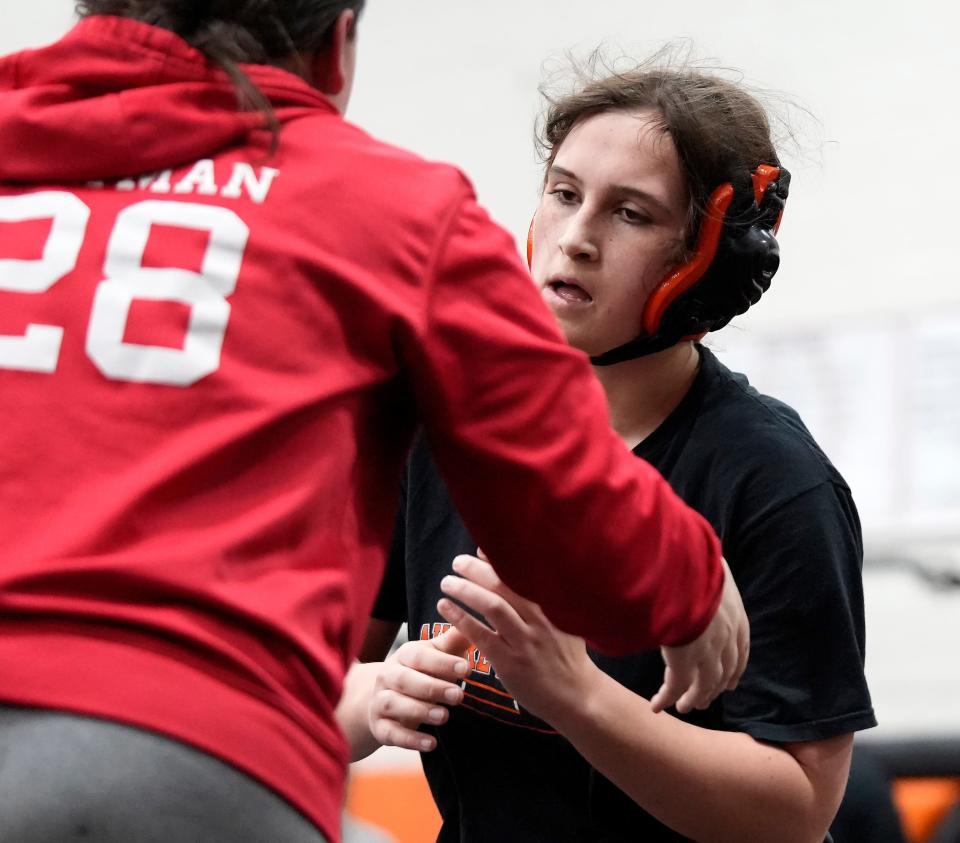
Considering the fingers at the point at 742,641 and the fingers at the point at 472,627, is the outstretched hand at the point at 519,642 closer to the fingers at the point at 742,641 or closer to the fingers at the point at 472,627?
the fingers at the point at 472,627

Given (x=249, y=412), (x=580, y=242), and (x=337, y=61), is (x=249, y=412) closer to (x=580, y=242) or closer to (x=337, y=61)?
(x=337, y=61)

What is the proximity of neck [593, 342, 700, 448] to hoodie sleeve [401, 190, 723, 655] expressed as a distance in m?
0.54

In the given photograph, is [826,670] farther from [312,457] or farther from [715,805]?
[312,457]

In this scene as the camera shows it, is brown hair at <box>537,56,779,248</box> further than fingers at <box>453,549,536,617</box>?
Yes

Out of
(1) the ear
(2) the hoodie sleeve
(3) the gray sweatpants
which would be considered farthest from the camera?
(1) the ear

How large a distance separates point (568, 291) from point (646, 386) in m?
0.15

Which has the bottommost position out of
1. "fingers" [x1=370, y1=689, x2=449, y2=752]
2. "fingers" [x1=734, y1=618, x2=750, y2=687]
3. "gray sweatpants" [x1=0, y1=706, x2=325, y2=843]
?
"fingers" [x1=370, y1=689, x2=449, y2=752]

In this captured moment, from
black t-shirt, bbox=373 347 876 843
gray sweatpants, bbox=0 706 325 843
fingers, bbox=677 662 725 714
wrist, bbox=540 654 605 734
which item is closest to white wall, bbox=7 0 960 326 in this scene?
black t-shirt, bbox=373 347 876 843

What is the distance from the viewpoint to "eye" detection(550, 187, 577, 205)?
Result: 5.19ft

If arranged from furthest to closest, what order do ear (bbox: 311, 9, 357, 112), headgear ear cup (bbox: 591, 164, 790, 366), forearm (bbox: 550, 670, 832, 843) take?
headgear ear cup (bbox: 591, 164, 790, 366) < forearm (bbox: 550, 670, 832, 843) < ear (bbox: 311, 9, 357, 112)

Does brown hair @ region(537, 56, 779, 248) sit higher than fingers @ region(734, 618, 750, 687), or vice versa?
brown hair @ region(537, 56, 779, 248)

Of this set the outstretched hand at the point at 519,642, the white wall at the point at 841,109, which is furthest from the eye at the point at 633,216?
the white wall at the point at 841,109

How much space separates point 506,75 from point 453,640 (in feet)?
8.31

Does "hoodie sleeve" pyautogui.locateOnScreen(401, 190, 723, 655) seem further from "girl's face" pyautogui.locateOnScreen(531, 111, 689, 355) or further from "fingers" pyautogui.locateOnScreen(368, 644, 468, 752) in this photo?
"girl's face" pyautogui.locateOnScreen(531, 111, 689, 355)
